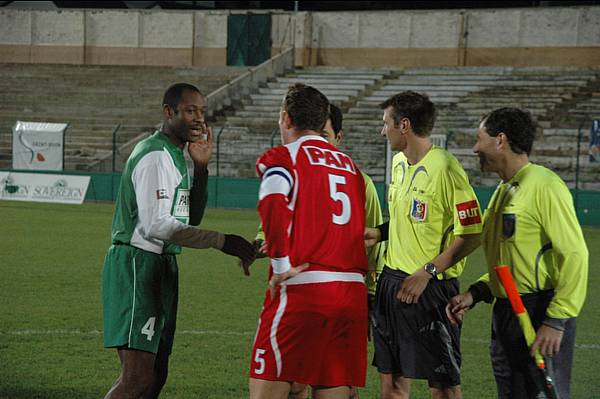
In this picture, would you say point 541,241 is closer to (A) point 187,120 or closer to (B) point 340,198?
(B) point 340,198

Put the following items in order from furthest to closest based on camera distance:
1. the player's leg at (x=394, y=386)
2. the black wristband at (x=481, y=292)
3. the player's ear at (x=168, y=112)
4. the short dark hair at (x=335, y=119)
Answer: the short dark hair at (x=335, y=119)
the player's leg at (x=394, y=386)
the player's ear at (x=168, y=112)
the black wristband at (x=481, y=292)

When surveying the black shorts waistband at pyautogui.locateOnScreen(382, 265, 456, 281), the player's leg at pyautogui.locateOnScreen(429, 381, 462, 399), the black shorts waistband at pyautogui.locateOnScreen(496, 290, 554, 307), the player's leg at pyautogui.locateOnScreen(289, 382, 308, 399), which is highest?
the black shorts waistband at pyautogui.locateOnScreen(496, 290, 554, 307)

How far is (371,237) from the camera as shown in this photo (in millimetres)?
5828

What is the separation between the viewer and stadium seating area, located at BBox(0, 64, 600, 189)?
2975 cm

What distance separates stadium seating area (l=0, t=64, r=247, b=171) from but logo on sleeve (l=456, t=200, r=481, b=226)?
27.7 m

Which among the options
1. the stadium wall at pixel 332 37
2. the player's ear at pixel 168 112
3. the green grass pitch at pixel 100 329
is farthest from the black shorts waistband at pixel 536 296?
the stadium wall at pixel 332 37

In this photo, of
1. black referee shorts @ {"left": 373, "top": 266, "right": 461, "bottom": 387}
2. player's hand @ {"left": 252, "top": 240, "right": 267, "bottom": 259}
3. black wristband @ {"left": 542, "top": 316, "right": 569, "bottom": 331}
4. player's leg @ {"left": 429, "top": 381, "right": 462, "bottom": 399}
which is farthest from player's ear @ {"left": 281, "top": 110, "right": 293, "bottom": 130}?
player's leg @ {"left": 429, "top": 381, "right": 462, "bottom": 399}

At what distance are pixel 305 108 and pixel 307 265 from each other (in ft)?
2.53

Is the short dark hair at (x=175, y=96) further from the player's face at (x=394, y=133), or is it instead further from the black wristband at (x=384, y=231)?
the black wristband at (x=384, y=231)

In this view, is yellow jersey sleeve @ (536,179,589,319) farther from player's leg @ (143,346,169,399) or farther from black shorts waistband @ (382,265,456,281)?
player's leg @ (143,346,169,399)

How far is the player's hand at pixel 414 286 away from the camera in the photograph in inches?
218

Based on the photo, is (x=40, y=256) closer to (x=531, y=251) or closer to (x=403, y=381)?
(x=403, y=381)

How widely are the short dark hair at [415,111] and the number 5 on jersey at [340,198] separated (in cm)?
116

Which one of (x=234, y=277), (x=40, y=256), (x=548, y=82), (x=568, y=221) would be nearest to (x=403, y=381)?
(x=568, y=221)
